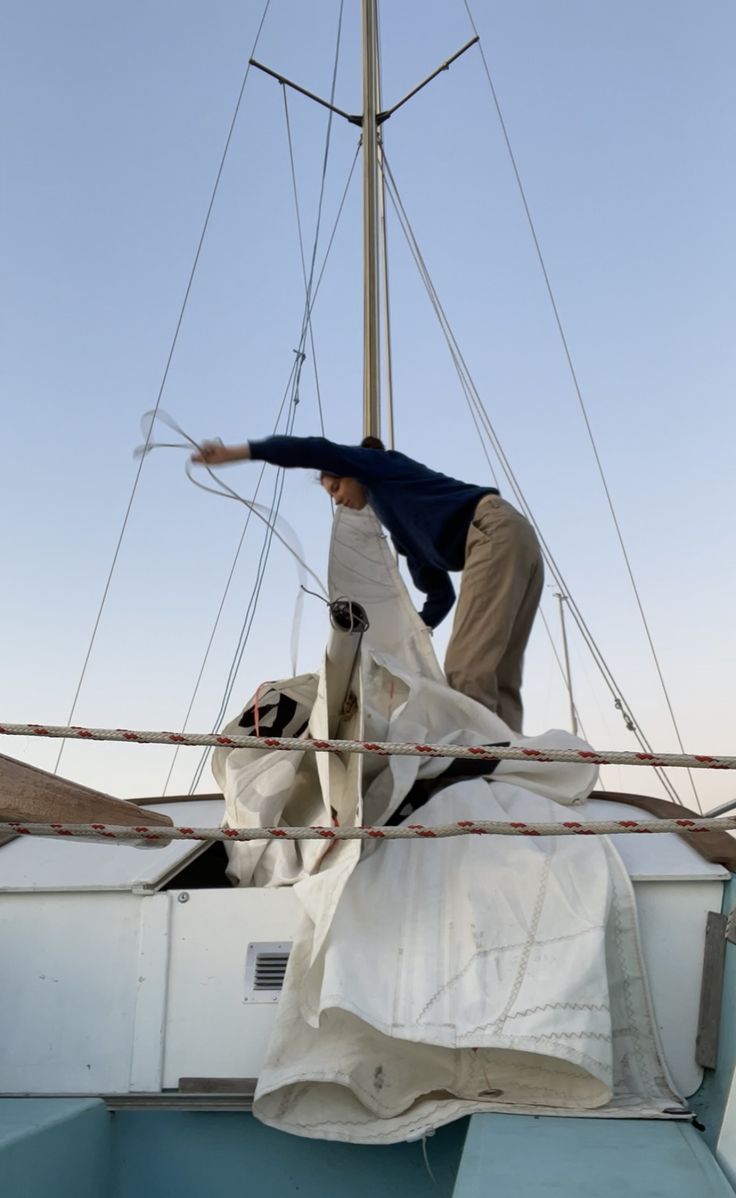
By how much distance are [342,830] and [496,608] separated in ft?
6.48

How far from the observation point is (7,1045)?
2514 mm

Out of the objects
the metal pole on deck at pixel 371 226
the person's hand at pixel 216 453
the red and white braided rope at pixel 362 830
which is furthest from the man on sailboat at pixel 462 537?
the red and white braided rope at pixel 362 830

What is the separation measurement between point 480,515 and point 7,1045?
2.40 meters

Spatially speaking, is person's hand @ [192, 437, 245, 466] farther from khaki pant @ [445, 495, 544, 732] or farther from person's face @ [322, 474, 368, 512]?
khaki pant @ [445, 495, 544, 732]

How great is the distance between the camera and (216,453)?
12.4 feet

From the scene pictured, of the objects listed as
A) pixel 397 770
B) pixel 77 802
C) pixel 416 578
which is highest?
pixel 416 578

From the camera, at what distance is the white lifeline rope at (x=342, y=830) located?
6.19 feet

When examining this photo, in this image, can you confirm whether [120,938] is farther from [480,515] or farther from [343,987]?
[480,515]

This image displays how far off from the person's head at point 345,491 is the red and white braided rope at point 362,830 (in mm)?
2424

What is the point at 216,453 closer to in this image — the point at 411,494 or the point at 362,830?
the point at 411,494

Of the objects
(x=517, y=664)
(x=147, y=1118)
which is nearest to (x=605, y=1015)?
(x=147, y=1118)

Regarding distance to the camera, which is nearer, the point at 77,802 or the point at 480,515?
the point at 77,802

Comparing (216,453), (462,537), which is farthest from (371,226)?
(216,453)

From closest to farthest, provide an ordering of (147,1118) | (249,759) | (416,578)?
1. (147,1118)
2. (249,759)
3. (416,578)
